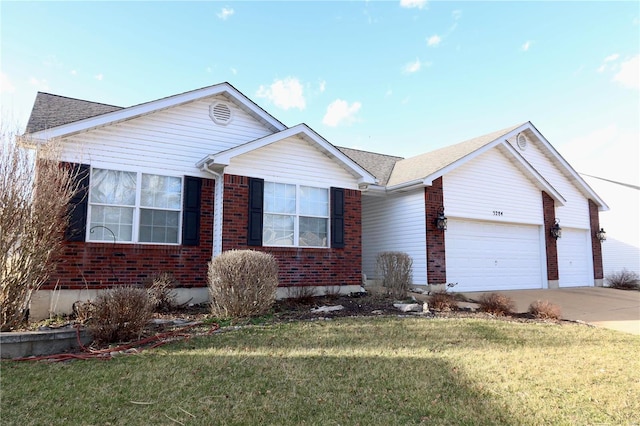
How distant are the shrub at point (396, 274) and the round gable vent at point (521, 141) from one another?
870 cm

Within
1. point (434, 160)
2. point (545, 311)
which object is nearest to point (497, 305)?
point (545, 311)

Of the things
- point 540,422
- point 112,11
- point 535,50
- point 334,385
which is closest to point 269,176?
point 112,11

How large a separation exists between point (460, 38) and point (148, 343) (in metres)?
12.9

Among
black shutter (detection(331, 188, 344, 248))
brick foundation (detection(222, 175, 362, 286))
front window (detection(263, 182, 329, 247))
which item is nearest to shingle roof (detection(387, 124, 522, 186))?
brick foundation (detection(222, 175, 362, 286))

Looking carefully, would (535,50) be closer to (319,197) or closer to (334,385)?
(319,197)

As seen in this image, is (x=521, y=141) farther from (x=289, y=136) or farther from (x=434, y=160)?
(x=289, y=136)

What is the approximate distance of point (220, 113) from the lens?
10.7 meters

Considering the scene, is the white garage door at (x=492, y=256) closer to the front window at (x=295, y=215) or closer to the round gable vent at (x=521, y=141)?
the round gable vent at (x=521, y=141)

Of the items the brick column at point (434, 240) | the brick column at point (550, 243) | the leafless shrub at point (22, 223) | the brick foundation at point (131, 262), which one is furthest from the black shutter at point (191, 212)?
the brick column at point (550, 243)

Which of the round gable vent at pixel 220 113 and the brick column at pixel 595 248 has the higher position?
the round gable vent at pixel 220 113

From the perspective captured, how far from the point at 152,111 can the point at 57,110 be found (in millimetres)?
2528

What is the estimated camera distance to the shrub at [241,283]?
7098 millimetres

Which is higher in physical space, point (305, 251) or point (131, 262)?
point (305, 251)

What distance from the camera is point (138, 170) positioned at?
9.28 m
